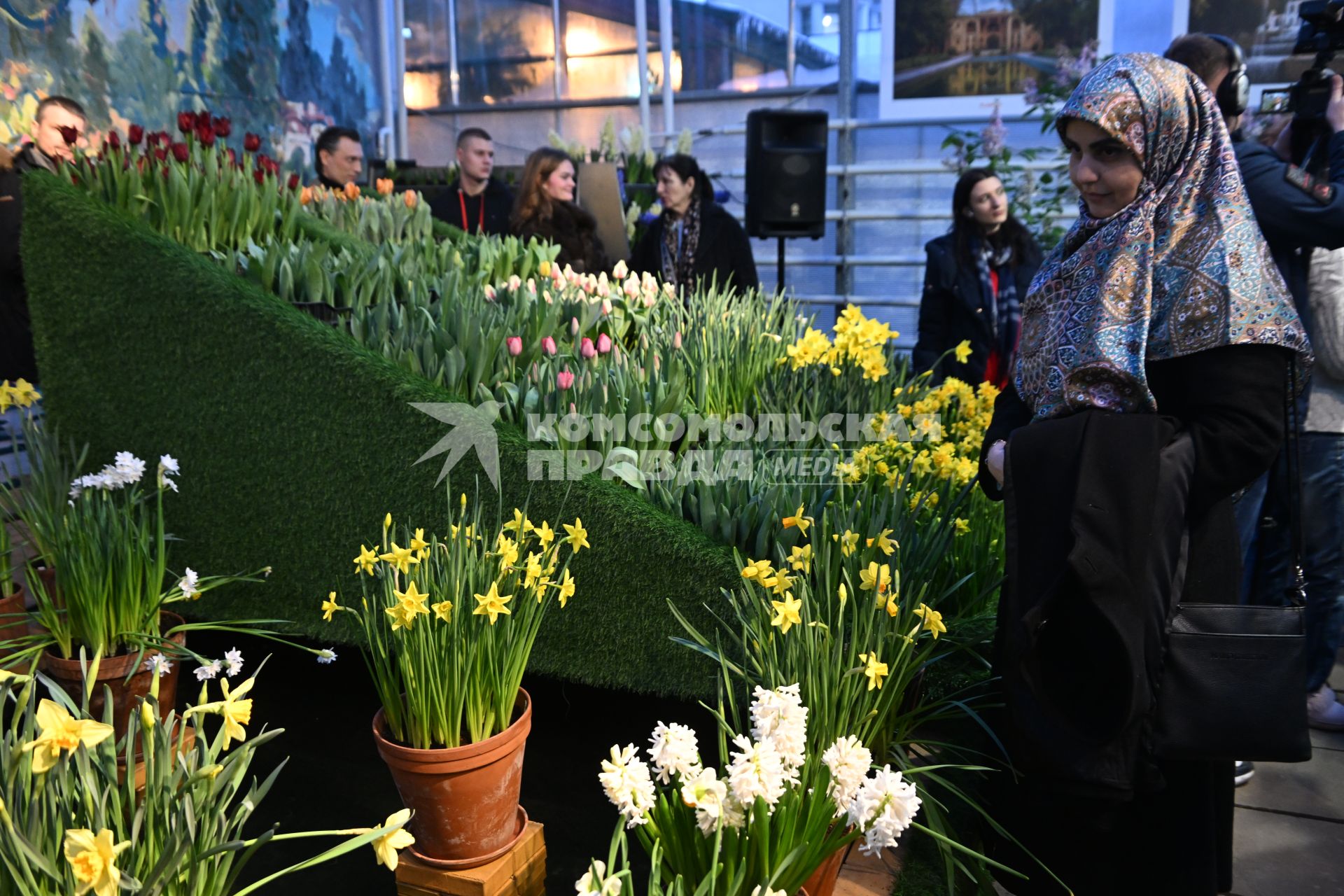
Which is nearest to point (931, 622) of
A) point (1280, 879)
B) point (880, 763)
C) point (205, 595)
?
point (880, 763)

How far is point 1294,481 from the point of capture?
1363 millimetres

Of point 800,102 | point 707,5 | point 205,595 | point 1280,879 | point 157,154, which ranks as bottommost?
point 1280,879

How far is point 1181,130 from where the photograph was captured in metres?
1.29

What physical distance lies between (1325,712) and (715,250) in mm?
3122

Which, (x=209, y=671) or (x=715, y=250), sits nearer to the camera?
(x=209, y=671)

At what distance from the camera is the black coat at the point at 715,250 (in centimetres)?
459

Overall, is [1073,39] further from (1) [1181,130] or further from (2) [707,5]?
(1) [1181,130]

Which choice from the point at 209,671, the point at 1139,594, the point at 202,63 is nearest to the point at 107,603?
the point at 209,671

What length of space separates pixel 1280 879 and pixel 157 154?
342 centimetres

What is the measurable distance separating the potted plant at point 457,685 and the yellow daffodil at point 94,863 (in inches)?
23.4

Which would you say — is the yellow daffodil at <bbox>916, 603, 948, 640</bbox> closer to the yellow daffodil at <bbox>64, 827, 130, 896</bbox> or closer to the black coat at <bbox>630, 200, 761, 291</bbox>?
the yellow daffodil at <bbox>64, 827, 130, 896</bbox>

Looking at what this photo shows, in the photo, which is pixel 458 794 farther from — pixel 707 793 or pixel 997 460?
pixel 997 460

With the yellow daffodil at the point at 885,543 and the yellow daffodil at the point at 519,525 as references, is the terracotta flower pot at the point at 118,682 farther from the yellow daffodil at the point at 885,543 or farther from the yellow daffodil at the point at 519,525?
the yellow daffodil at the point at 885,543

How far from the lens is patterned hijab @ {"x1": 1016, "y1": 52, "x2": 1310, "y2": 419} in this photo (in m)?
1.22
